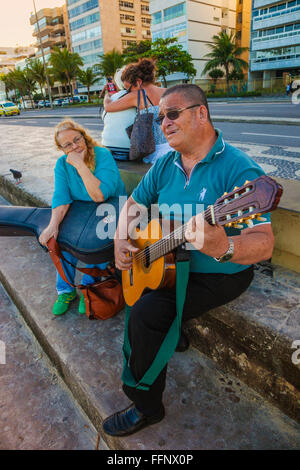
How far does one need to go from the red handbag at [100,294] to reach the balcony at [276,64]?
46169 millimetres

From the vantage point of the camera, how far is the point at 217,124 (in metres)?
10.4

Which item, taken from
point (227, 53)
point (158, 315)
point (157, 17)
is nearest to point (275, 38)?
point (227, 53)

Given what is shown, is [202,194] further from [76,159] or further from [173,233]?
[76,159]

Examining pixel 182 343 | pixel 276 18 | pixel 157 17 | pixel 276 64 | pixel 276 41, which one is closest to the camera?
pixel 182 343

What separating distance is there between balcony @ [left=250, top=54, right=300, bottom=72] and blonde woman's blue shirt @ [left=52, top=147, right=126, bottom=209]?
4558cm

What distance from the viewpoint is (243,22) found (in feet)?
193

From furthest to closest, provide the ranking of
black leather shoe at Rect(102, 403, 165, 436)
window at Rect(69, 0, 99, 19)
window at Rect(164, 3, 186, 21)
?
window at Rect(69, 0, 99, 19), window at Rect(164, 3, 186, 21), black leather shoe at Rect(102, 403, 165, 436)

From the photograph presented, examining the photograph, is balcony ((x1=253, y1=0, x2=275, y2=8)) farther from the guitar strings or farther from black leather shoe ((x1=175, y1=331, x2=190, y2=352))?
black leather shoe ((x1=175, y1=331, x2=190, y2=352))

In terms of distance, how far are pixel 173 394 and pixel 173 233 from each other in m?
1.04

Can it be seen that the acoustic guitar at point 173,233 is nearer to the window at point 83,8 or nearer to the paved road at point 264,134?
the paved road at point 264,134

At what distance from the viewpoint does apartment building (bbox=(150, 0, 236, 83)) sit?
1977 inches

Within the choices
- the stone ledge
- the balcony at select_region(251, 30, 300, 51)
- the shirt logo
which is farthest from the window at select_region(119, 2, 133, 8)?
the stone ledge

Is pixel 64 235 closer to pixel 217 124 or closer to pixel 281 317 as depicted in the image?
pixel 281 317

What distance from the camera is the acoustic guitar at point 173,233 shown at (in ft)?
3.72
